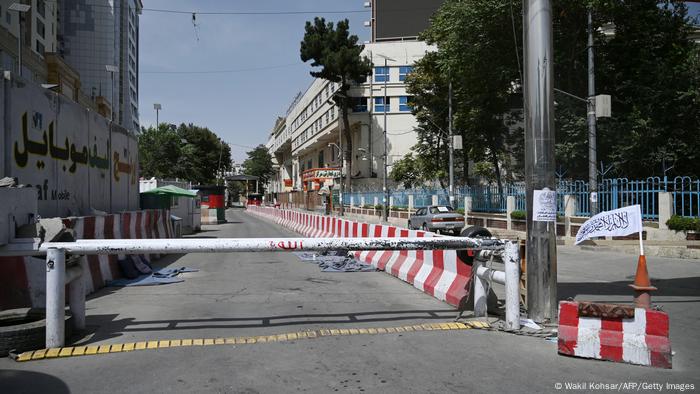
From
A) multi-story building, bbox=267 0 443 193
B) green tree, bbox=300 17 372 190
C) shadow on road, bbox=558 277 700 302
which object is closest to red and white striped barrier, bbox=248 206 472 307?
shadow on road, bbox=558 277 700 302

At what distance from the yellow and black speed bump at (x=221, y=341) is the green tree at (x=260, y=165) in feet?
434

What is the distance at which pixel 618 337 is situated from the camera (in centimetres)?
505

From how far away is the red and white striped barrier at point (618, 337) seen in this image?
4.89 m

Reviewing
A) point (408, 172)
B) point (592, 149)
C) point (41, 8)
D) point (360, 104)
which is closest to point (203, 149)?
point (41, 8)

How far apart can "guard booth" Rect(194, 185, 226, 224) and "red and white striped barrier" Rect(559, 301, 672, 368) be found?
108 feet

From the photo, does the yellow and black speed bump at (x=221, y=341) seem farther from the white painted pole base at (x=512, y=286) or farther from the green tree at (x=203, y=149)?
the green tree at (x=203, y=149)

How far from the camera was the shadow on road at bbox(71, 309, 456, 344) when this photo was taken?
628 centimetres

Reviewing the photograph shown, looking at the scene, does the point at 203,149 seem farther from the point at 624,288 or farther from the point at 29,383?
the point at 29,383

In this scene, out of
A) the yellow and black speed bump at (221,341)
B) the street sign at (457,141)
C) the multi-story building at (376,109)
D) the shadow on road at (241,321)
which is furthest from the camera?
the multi-story building at (376,109)

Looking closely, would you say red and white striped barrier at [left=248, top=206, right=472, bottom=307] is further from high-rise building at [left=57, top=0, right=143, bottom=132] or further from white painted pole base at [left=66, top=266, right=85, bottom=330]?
high-rise building at [left=57, top=0, right=143, bottom=132]

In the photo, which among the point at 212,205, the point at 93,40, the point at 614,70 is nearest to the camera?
the point at 614,70

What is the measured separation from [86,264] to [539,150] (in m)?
6.85

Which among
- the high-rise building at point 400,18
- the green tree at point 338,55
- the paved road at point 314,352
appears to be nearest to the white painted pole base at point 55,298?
the paved road at point 314,352

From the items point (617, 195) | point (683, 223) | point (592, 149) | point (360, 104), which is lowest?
point (683, 223)
